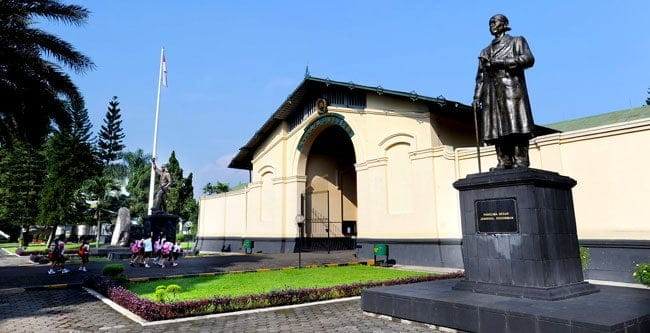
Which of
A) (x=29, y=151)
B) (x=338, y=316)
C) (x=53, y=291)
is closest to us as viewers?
(x=338, y=316)

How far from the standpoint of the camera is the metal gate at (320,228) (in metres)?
25.4

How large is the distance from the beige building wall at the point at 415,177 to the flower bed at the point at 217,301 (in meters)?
7.04

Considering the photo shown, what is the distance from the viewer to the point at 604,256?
12891 millimetres

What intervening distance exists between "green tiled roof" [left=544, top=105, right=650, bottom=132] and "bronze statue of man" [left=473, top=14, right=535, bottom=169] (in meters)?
18.9

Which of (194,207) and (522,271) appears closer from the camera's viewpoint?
(522,271)

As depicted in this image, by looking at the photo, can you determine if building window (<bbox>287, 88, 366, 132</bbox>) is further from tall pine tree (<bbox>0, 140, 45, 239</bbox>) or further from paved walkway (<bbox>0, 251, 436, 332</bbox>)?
tall pine tree (<bbox>0, 140, 45, 239</bbox>)

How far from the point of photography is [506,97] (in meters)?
8.18

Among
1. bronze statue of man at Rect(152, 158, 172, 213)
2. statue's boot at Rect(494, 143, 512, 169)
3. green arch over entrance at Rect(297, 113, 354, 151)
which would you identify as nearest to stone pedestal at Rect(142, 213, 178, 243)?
bronze statue of man at Rect(152, 158, 172, 213)

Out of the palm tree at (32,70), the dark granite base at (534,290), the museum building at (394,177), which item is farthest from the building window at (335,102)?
the dark granite base at (534,290)

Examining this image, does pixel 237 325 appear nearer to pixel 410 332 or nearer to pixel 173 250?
pixel 410 332

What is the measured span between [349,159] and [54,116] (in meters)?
17.6

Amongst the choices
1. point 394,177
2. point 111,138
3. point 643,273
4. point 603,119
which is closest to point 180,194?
point 111,138

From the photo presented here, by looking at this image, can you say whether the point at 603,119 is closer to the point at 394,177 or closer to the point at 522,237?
the point at 394,177

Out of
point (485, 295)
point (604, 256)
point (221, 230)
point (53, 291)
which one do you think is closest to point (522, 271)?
point (485, 295)
